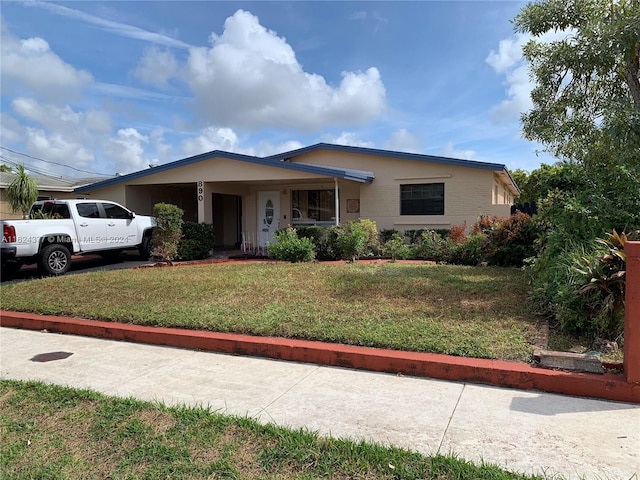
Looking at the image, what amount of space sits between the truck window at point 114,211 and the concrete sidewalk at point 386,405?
25.9 feet

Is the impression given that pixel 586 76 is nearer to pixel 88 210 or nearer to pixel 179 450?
pixel 179 450

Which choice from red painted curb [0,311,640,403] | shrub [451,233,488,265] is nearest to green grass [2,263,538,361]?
red painted curb [0,311,640,403]

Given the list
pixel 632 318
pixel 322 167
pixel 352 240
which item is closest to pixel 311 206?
pixel 322 167

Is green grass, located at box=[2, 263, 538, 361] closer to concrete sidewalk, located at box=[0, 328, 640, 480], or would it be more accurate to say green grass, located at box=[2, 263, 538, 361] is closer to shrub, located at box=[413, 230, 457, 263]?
concrete sidewalk, located at box=[0, 328, 640, 480]

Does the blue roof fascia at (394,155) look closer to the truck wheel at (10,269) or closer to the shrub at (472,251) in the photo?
the shrub at (472,251)

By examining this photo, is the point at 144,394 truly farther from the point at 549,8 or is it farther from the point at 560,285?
the point at 549,8

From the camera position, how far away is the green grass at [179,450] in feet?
9.63

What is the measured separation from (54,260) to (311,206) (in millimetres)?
8923

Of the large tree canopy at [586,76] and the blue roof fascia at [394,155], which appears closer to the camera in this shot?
the large tree canopy at [586,76]

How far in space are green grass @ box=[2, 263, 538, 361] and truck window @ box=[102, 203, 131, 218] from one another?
3.54 m

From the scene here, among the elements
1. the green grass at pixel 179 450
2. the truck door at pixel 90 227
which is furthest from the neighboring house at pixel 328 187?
the green grass at pixel 179 450

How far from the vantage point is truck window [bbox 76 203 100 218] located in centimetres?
1195

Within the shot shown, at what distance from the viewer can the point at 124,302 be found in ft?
23.6

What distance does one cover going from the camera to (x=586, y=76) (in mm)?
8211
